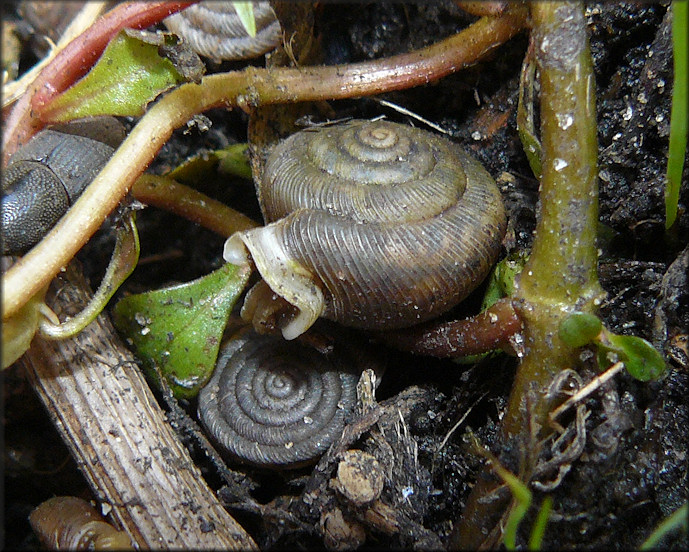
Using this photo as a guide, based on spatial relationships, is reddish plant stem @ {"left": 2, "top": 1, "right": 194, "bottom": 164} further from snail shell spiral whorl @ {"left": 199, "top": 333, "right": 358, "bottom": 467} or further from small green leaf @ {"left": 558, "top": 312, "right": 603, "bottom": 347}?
small green leaf @ {"left": 558, "top": 312, "right": 603, "bottom": 347}

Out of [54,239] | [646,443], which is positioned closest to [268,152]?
[54,239]

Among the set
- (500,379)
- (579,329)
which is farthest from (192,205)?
(579,329)

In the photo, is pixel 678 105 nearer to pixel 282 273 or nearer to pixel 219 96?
pixel 282 273

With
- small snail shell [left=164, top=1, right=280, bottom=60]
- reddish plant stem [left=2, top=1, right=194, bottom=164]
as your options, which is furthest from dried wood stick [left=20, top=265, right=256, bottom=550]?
small snail shell [left=164, top=1, right=280, bottom=60]

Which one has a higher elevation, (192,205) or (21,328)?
(192,205)

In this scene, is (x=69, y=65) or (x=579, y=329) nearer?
(x=579, y=329)

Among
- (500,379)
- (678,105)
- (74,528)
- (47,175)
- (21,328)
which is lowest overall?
(74,528)

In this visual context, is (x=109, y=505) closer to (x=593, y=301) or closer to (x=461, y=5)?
(x=593, y=301)

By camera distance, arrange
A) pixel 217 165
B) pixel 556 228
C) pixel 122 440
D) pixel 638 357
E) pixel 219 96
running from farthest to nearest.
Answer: pixel 217 165 < pixel 219 96 < pixel 122 440 < pixel 556 228 < pixel 638 357
